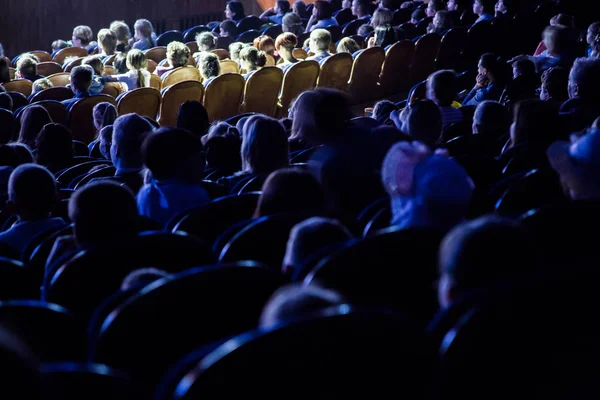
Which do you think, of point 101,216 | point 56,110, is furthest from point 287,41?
point 101,216

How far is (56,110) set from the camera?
21.3ft

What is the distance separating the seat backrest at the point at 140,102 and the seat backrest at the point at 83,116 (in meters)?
0.09

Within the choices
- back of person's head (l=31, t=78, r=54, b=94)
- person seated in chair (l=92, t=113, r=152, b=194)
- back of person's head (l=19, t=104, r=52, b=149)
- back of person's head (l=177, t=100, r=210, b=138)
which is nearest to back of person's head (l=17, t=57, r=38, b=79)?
back of person's head (l=31, t=78, r=54, b=94)

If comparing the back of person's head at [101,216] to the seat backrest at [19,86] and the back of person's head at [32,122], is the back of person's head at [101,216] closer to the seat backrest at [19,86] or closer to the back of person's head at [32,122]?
the back of person's head at [32,122]

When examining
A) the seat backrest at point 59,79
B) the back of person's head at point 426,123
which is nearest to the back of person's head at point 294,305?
the back of person's head at point 426,123

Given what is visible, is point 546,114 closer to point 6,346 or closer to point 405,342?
point 405,342

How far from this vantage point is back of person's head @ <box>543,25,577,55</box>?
281 inches

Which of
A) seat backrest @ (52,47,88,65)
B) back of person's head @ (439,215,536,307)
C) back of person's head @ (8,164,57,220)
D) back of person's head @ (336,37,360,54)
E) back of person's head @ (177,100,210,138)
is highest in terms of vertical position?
back of person's head @ (439,215,536,307)

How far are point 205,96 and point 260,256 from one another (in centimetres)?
498

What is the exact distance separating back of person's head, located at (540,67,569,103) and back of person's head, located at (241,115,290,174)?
8.06ft

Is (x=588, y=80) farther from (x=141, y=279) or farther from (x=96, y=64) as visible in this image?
(x=96, y=64)

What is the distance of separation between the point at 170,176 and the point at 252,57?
487 cm

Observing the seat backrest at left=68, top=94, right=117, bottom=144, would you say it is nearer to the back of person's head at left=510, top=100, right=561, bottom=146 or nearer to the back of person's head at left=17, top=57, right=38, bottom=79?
Result: the back of person's head at left=17, top=57, right=38, bottom=79

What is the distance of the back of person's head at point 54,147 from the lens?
15.3 ft
